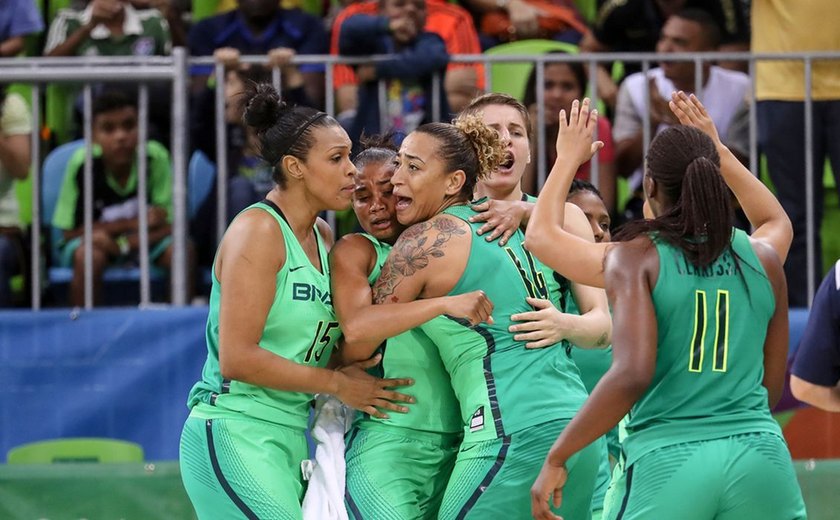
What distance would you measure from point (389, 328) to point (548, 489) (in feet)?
2.49

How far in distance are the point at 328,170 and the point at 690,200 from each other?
1319 mm

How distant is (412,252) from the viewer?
424cm

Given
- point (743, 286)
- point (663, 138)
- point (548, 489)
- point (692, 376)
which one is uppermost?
point (663, 138)

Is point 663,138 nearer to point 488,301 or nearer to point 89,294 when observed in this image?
point 488,301

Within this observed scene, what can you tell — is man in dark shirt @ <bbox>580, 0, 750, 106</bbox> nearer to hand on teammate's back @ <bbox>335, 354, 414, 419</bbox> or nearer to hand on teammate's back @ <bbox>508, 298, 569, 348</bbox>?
hand on teammate's back @ <bbox>508, 298, 569, 348</bbox>

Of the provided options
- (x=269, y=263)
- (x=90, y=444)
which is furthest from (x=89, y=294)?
(x=269, y=263)

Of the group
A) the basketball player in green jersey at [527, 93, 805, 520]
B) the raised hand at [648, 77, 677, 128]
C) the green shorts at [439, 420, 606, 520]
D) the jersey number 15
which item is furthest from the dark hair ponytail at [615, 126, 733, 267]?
the raised hand at [648, 77, 677, 128]

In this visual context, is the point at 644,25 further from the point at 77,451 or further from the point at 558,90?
the point at 77,451

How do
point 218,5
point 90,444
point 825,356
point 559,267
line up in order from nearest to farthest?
1. point 559,267
2. point 825,356
3. point 90,444
4. point 218,5

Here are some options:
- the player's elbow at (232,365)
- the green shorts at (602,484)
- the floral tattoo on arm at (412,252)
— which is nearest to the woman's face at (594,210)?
the green shorts at (602,484)

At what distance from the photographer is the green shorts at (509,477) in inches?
161

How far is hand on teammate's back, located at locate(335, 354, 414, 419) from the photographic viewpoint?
4.35m

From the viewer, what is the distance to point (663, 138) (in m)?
3.85

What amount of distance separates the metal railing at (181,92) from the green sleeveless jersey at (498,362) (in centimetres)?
279
